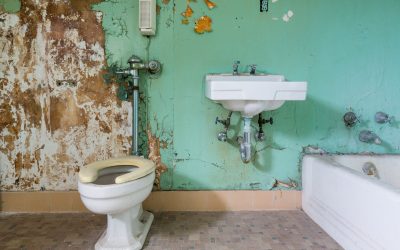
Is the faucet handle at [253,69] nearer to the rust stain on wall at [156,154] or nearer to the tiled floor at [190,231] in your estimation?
the rust stain on wall at [156,154]

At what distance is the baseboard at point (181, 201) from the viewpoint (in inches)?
75.4

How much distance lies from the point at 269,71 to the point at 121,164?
1058 millimetres

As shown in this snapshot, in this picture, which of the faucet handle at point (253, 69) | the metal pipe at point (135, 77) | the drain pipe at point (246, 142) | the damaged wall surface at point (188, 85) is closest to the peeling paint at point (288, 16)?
the damaged wall surface at point (188, 85)

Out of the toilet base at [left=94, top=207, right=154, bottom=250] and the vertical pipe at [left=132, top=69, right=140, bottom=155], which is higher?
the vertical pipe at [left=132, top=69, right=140, bottom=155]

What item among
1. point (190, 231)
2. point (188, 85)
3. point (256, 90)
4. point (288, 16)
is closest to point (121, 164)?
point (190, 231)

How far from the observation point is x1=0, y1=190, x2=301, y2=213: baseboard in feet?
6.28

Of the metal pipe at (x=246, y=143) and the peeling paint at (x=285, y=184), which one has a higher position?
the metal pipe at (x=246, y=143)

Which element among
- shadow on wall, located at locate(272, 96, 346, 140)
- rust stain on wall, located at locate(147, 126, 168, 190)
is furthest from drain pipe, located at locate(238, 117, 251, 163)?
rust stain on wall, located at locate(147, 126, 168, 190)

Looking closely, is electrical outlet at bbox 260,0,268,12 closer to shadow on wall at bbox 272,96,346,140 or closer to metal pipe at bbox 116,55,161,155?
shadow on wall at bbox 272,96,346,140

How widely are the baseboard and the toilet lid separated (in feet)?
1.41

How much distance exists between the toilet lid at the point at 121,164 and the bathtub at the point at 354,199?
0.96 m

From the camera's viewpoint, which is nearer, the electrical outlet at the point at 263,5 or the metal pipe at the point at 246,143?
the metal pipe at the point at 246,143

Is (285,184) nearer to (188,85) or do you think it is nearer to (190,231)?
(190,231)

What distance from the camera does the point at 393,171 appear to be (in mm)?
1876
